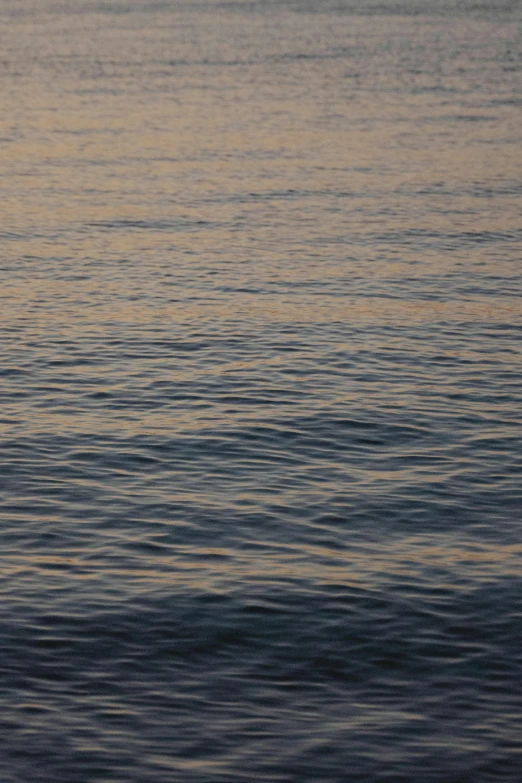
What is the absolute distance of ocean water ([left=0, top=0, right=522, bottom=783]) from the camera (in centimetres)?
1769

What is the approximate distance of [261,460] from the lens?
89.8ft

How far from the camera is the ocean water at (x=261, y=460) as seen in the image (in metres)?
17.7

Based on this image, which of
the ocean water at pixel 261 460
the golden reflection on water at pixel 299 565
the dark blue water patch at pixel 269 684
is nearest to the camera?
the dark blue water patch at pixel 269 684

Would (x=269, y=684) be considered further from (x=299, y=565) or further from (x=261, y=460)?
(x=261, y=460)

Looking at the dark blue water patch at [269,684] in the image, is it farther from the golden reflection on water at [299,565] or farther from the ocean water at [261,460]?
the golden reflection on water at [299,565]

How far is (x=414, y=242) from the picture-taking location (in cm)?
4734

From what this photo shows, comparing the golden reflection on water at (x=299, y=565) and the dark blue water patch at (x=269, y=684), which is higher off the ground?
the golden reflection on water at (x=299, y=565)

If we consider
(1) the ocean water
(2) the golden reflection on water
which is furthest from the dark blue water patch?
(2) the golden reflection on water

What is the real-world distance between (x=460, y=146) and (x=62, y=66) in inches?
1786

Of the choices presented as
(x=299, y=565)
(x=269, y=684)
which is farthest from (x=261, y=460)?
(x=269, y=684)

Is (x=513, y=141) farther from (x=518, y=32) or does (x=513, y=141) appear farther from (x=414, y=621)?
(x=518, y=32)

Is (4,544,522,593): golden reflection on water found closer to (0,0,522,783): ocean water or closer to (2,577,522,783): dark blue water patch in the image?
(0,0,522,783): ocean water

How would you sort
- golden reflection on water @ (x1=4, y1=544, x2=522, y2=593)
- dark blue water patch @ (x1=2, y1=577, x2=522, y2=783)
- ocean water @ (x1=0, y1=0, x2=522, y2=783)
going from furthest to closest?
golden reflection on water @ (x1=4, y1=544, x2=522, y2=593) → ocean water @ (x1=0, y1=0, x2=522, y2=783) → dark blue water patch @ (x1=2, y1=577, x2=522, y2=783)

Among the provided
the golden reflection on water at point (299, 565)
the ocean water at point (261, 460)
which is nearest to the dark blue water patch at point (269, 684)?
the ocean water at point (261, 460)
